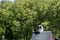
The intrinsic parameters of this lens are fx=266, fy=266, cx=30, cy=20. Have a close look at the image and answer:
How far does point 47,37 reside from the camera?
11586 mm

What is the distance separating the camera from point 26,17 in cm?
2564

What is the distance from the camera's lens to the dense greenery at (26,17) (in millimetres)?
25438

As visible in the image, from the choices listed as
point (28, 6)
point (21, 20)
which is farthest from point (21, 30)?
point (28, 6)

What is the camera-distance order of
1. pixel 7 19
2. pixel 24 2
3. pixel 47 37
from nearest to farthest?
pixel 47 37 < pixel 7 19 < pixel 24 2

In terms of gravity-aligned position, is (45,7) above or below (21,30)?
above

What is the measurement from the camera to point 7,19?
25344 millimetres

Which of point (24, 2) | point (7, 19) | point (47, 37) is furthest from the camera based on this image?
point (24, 2)

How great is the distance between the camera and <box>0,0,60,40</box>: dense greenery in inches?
1001

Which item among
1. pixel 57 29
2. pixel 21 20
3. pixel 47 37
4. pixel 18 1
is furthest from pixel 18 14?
pixel 47 37

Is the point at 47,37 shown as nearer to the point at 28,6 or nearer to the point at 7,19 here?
the point at 7,19

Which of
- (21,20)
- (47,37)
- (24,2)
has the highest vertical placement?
(24,2)

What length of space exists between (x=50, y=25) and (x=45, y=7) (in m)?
1.95

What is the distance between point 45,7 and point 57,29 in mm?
2752

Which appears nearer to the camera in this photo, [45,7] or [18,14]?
[18,14]
